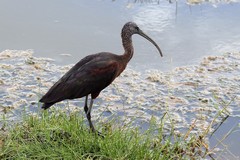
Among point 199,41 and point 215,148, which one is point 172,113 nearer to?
point 215,148

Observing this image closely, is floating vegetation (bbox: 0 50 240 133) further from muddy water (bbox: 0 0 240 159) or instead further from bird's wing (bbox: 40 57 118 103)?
bird's wing (bbox: 40 57 118 103)

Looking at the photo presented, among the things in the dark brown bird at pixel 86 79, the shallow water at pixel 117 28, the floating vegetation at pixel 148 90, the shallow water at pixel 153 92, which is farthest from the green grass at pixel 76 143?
the shallow water at pixel 117 28

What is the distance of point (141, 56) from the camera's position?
5957 mm

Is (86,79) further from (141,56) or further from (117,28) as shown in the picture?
(117,28)

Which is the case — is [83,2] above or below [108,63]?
below

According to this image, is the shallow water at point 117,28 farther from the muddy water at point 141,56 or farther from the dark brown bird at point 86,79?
the dark brown bird at point 86,79

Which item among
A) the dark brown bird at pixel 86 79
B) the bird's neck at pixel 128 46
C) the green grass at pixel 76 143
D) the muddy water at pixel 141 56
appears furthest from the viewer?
the muddy water at pixel 141 56

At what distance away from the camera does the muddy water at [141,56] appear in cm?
501

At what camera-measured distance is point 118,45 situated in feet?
20.2

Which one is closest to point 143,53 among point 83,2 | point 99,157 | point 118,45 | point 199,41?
point 118,45

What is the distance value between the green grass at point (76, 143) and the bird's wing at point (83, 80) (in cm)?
21

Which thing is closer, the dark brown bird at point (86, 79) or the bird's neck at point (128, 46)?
the dark brown bird at point (86, 79)

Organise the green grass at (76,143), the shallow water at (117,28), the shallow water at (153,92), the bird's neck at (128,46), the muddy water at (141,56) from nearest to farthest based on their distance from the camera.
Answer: the green grass at (76,143)
the bird's neck at (128,46)
the shallow water at (153,92)
the muddy water at (141,56)
the shallow water at (117,28)

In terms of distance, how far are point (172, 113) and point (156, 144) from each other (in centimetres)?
92
